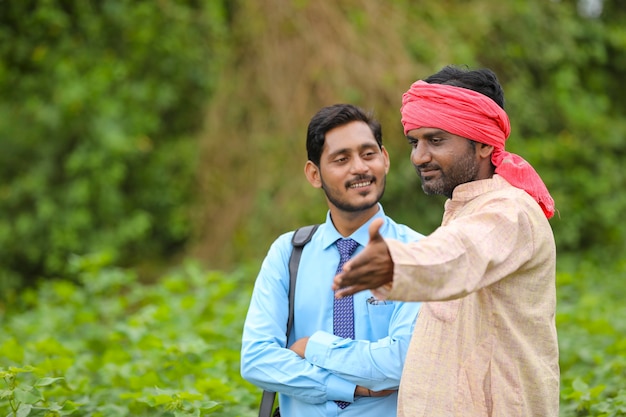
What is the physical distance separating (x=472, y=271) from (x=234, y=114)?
6.89m

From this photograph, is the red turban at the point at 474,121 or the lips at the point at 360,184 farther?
the lips at the point at 360,184

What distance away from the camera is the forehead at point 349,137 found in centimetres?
299

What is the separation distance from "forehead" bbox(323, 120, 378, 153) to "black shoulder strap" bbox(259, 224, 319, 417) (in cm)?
32

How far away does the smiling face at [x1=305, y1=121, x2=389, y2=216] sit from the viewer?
2.95 meters

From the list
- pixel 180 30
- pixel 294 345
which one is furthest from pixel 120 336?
pixel 180 30

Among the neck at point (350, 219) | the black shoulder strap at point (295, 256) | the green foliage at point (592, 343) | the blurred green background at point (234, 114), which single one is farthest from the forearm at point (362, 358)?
the blurred green background at point (234, 114)

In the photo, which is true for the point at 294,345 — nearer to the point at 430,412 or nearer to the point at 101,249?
the point at 430,412

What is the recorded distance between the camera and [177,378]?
407cm

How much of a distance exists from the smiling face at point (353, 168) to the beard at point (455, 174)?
1.50ft

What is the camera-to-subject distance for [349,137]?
300 cm

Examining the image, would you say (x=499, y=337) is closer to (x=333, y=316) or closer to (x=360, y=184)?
(x=333, y=316)

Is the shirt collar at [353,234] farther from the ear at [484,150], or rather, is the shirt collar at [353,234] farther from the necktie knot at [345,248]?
the ear at [484,150]

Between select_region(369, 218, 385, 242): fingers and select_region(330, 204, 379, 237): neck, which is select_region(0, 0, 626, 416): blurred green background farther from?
select_region(369, 218, 385, 242): fingers

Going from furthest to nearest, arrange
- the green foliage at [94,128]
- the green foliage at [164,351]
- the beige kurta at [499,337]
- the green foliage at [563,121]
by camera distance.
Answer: the green foliage at [94,128] → the green foliage at [563,121] → the green foliage at [164,351] → the beige kurta at [499,337]
